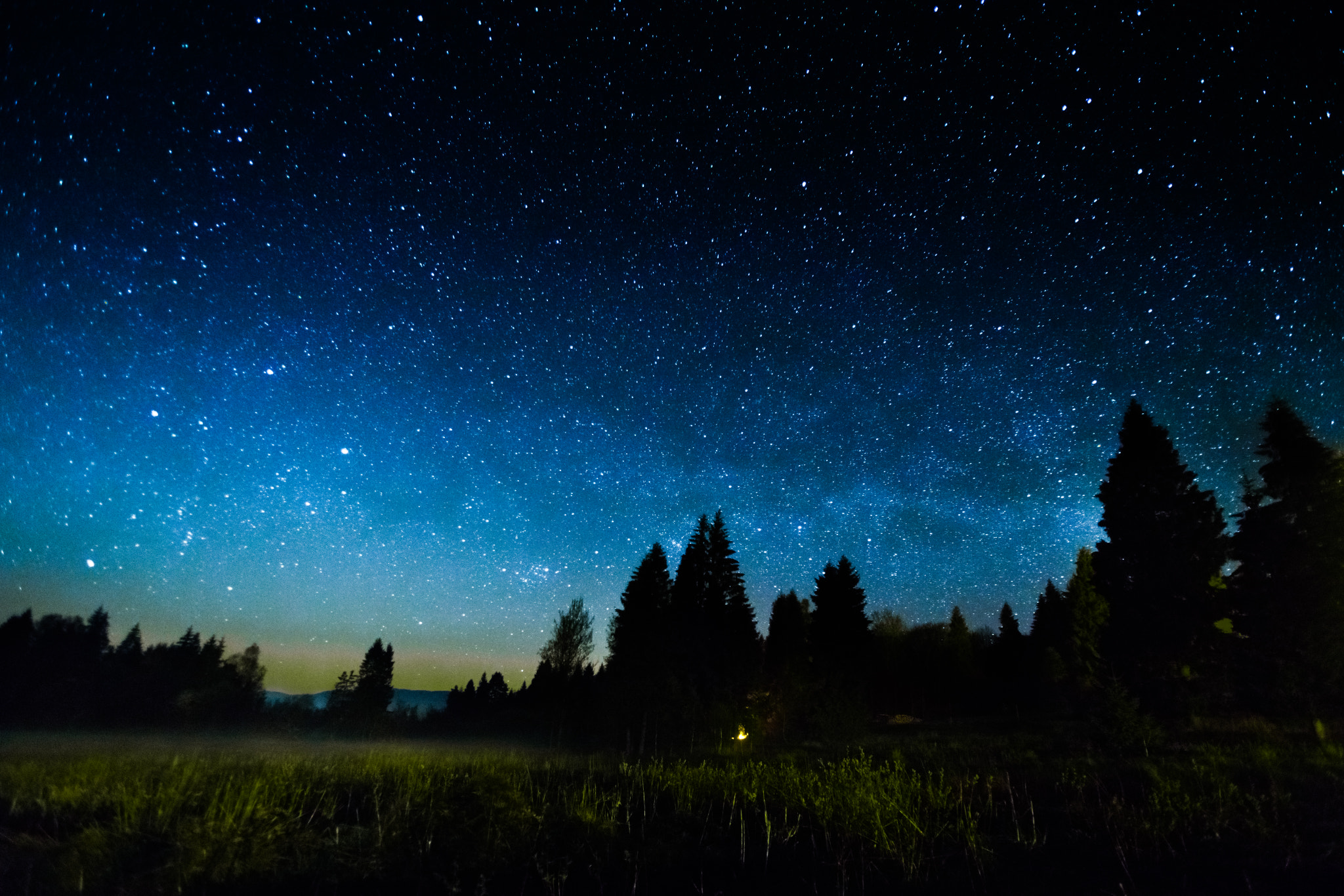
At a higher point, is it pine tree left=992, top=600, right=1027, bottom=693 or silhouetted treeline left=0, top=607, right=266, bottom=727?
pine tree left=992, top=600, right=1027, bottom=693

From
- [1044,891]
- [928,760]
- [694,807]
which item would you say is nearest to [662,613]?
[928,760]

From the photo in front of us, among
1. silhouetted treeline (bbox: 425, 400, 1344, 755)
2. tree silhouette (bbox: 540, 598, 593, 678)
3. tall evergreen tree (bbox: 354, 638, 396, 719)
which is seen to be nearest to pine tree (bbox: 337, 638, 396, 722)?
tall evergreen tree (bbox: 354, 638, 396, 719)

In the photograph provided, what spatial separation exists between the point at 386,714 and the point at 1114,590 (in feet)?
183

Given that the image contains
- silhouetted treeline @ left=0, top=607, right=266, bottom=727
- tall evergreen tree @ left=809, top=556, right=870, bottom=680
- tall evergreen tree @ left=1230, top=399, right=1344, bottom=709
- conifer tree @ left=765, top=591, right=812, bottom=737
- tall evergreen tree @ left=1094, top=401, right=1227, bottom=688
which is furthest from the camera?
silhouetted treeline @ left=0, top=607, right=266, bottom=727

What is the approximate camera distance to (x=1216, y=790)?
7.56 m

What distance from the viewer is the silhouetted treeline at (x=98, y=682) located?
132 ft

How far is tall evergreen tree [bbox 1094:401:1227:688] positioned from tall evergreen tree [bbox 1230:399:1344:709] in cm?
93

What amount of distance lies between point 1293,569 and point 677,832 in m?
20.5

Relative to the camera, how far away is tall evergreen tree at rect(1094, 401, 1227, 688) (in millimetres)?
17484

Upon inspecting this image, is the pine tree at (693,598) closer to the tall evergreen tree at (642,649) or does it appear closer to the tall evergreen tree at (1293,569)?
the tall evergreen tree at (642,649)

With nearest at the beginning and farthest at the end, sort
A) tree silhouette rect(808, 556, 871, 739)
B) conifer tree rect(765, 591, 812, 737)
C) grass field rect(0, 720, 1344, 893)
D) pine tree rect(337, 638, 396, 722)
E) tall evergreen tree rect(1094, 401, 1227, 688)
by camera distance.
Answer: grass field rect(0, 720, 1344, 893) < tall evergreen tree rect(1094, 401, 1227, 688) < conifer tree rect(765, 591, 812, 737) < tree silhouette rect(808, 556, 871, 739) < pine tree rect(337, 638, 396, 722)

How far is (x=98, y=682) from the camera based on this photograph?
42.2 m

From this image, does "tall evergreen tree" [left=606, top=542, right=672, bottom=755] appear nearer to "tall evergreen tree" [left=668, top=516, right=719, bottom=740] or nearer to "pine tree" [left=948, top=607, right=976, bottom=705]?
"tall evergreen tree" [left=668, top=516, right=719, bottom=740]

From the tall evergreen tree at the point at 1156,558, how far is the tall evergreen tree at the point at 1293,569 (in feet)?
3.04
